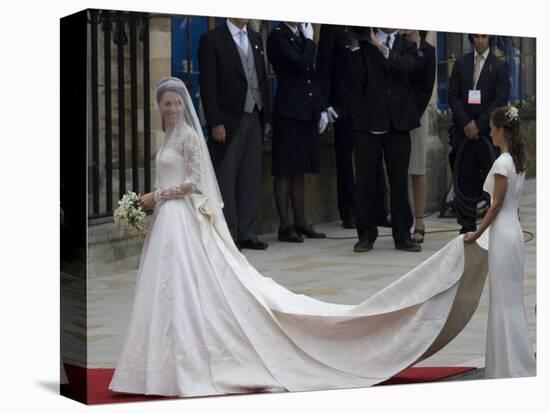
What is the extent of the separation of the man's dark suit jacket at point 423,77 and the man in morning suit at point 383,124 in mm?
36

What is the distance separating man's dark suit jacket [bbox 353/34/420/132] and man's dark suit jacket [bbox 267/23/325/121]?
275mm

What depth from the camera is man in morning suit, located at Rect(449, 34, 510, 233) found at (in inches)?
352

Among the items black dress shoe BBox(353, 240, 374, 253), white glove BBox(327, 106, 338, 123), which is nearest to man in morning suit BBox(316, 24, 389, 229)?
white glove BBox(327, 106, 338, 123)

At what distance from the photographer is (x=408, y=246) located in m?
8.80

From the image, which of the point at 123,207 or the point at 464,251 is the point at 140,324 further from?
the point at 464,251

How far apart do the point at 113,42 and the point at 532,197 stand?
2.80m

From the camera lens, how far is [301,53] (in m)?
8.50

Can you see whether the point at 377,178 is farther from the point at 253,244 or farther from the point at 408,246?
the point at 253,244

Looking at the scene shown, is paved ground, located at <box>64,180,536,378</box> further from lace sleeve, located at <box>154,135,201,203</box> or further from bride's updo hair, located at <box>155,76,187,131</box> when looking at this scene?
bride's updo hair, located at <box>155,76,187,131</box>

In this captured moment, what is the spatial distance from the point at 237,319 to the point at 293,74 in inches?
57.0

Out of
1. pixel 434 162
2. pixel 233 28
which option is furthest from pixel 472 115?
pixel 233 28

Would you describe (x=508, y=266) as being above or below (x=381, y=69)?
below

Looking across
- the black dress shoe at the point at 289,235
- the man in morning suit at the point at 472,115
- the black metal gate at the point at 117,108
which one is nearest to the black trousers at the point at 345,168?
the black dress shoe at the point at 289,235

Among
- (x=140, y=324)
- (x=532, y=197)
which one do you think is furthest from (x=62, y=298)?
(x=532, y=197)
